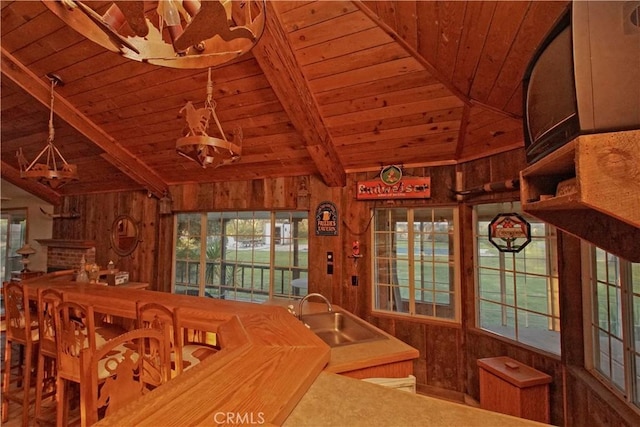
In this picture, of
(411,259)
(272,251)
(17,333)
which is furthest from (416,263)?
(17,333)

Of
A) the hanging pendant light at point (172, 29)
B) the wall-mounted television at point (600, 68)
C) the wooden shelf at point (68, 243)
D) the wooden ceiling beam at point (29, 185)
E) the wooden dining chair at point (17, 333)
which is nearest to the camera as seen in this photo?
the wall-mounted television at point (600, 68)

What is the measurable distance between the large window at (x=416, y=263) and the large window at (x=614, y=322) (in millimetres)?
1157

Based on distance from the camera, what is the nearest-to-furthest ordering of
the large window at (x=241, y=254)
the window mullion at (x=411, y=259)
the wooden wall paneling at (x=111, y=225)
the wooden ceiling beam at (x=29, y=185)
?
the window mullion at (x=411, y=259) → the large window at (x=241, y=254) → the wooden wall paneling at (x=111, y=225) → the wooden ceiling beam at (x=29, y=185)

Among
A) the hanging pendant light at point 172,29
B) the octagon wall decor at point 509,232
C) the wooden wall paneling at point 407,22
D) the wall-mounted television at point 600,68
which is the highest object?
the wooden wall paneling at point 407,22

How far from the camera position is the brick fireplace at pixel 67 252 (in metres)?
4.82

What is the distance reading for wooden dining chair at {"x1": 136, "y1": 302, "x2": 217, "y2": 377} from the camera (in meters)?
1.59

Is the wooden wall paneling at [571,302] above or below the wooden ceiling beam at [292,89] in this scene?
below

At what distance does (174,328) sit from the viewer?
5.24 feet

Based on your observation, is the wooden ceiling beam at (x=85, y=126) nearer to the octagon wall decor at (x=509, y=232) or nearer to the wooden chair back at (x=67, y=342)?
Result: the wooden chair back at (x=67, y=342)

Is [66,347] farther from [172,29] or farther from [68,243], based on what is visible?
[68,243]

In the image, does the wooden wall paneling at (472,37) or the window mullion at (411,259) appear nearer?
the wooden wall paneling at (472,37)

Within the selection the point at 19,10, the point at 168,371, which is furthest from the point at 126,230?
the point at 168,371

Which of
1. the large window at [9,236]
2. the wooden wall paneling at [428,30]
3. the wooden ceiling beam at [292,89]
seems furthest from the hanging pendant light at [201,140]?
the large window at [9,236]

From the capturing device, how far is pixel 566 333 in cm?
206
